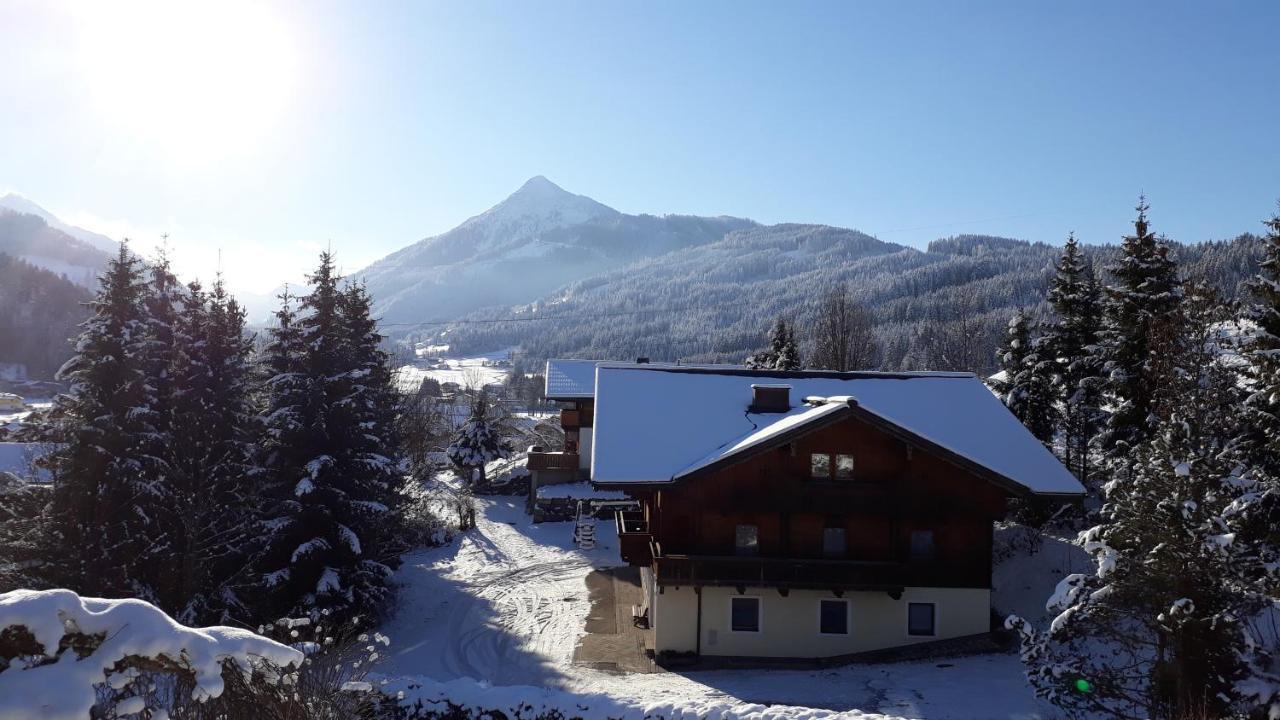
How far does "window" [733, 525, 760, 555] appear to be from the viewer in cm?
2194

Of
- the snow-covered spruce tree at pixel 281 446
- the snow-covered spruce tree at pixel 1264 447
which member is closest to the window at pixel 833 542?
the snow-covered spruce tree at pixel 1264 447

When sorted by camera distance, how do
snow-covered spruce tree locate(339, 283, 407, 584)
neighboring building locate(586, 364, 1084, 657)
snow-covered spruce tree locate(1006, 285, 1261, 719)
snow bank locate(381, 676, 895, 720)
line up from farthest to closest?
snow-covered spruce tree locate(339, 283, 407, 584)
neighboring building locate(586, 364, 1084, 657)
snow bank locate(381, 676, 895, 720)
snow-covered spruce tree locate(1006, 285, 1261, 719)

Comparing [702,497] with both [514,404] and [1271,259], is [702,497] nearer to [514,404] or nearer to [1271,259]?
[1271,259]

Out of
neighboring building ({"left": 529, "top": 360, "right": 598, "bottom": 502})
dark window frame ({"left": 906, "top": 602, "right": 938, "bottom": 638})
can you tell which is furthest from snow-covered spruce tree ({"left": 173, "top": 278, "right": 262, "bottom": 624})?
neighboring building ({"left": 529, "top": 360, "right": 598, "bottom": 502})

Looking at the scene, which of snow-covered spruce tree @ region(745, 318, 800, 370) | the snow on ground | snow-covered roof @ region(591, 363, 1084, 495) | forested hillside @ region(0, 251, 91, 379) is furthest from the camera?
forested hillside @ region(0, 251, 91, 379)

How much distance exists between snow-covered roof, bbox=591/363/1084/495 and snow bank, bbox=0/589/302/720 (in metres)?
14.8

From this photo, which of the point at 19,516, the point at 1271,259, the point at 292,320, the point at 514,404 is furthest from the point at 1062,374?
the point at 514,404

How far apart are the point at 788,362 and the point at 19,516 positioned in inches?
1699

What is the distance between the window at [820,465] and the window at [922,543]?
3.11 meters

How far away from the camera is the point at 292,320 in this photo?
24859 mm

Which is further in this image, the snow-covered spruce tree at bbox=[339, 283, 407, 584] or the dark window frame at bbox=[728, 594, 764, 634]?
the snow-covered spruce tree at bbox=[339, 283, 407, 584]

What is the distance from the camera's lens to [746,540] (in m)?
22.0

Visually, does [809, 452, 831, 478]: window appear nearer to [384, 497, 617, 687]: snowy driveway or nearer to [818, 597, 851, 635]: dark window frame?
[818, 597, 851, 635]: dark window frame

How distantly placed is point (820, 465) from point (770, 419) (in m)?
2.87
